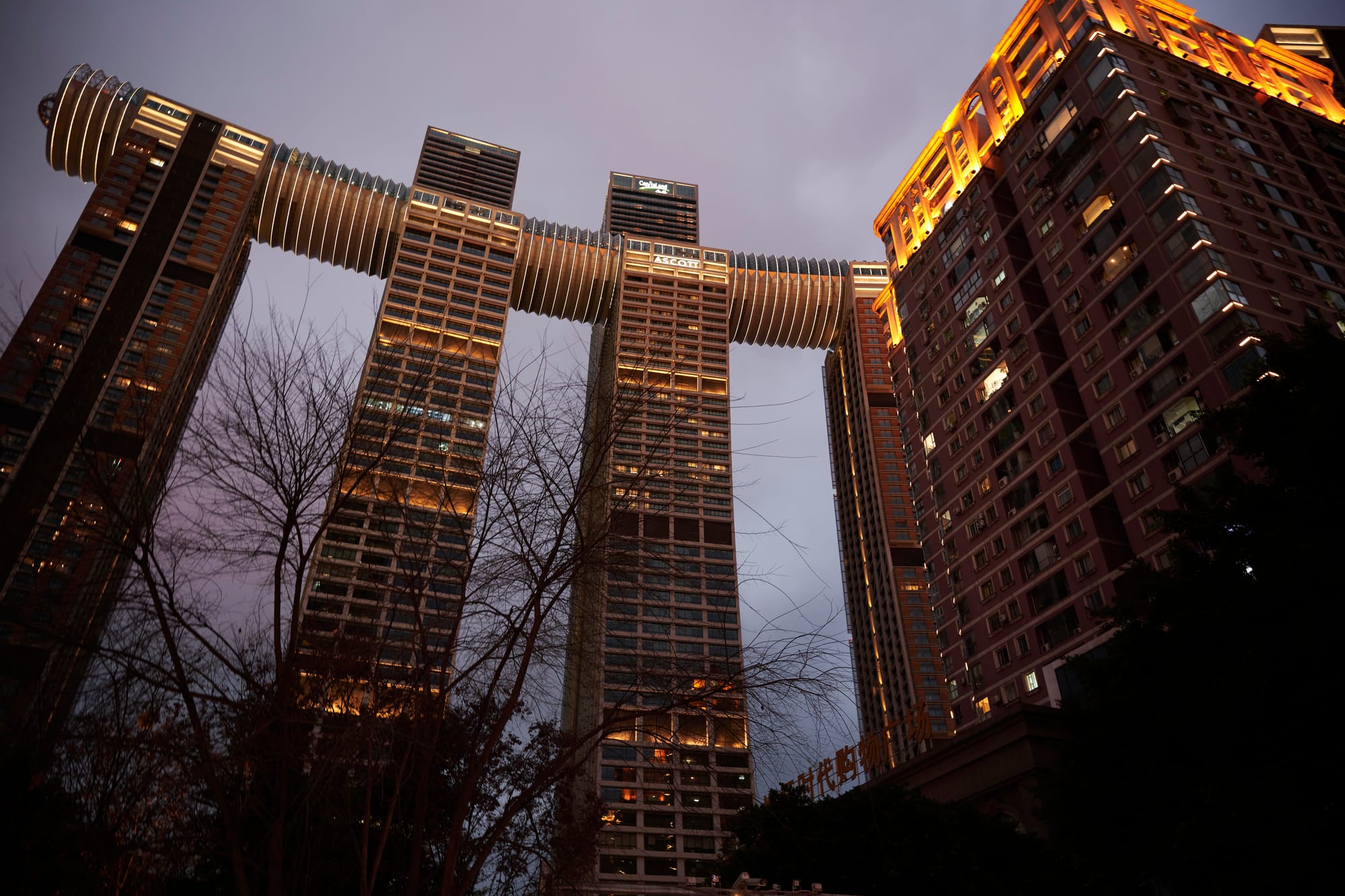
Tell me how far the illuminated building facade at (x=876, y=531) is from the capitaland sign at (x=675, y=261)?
79.9 ft

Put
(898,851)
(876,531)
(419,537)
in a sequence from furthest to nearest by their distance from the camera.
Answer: (876,531)
(898,851)
(419,537)

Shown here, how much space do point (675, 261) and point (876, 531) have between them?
139ft

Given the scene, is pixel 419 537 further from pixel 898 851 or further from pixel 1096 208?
pixel 1096 208

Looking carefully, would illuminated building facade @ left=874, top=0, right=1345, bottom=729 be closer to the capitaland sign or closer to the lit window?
the lit window

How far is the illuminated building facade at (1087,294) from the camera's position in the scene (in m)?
37.5

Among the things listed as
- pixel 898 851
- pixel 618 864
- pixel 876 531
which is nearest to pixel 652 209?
pixel 876 531

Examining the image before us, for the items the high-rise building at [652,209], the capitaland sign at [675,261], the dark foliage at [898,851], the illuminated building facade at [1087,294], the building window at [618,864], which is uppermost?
the high-rise building at [652,209]

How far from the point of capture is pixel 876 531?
331ft

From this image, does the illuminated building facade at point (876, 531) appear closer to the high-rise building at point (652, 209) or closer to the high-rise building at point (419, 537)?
the high-rise building at point (652, 209)

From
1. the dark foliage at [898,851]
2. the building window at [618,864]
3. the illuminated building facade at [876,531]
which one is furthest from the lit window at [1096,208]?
the building window at [618,864]

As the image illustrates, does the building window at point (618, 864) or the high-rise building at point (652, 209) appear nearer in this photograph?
the building window at point (618, 864)

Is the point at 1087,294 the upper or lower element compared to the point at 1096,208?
lower

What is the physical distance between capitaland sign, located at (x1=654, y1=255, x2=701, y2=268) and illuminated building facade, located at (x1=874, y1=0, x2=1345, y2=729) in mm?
47693

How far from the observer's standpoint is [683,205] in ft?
442
